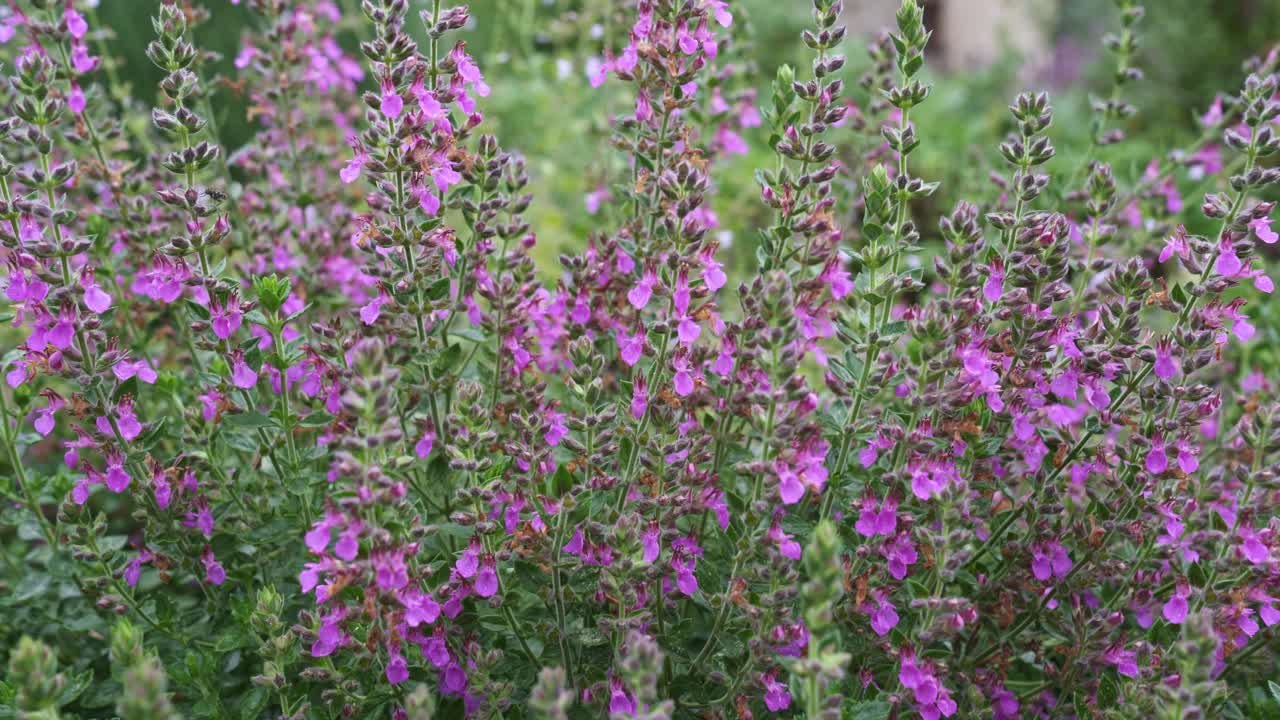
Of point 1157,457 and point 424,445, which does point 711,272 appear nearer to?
point 424,445

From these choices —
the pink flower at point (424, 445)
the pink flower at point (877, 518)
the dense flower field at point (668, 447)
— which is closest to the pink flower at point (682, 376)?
the dense flower field at point (668, 447)

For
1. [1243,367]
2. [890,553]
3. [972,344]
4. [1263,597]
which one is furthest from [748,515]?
Result: [1243,367]

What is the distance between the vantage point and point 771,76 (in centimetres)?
953

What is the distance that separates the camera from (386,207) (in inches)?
95.5

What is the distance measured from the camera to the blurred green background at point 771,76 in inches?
228

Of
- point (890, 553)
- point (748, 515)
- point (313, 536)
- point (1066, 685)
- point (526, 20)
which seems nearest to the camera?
point (313, 536)

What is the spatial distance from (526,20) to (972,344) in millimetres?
4439

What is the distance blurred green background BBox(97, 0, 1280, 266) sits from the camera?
19.0 feet

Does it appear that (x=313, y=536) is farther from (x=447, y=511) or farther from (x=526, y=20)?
(x=526, y=20)

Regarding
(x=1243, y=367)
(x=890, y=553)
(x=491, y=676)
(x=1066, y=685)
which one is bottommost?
(x=491, y=676)

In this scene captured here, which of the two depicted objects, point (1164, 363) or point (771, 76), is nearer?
point (1164, 363)

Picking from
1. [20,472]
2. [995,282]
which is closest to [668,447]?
[995,282]

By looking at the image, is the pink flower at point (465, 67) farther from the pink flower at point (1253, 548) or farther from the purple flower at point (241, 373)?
the pink flower at point (1253, 548)

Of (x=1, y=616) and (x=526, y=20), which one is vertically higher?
(x=526, y=20)
